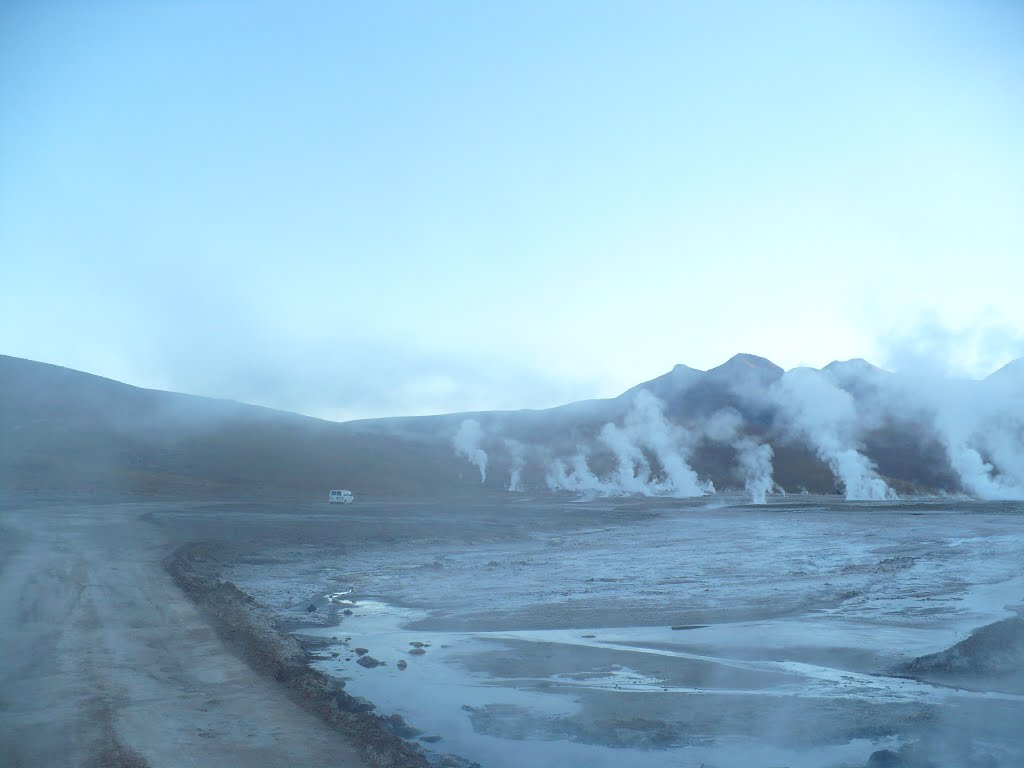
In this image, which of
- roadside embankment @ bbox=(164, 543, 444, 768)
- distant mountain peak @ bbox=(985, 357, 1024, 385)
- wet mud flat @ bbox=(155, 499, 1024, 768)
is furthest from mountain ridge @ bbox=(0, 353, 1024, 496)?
roadside embankment @ bbox=(164, 543, 444, 768)

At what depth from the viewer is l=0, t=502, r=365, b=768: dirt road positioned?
Result: 8367 millimetres

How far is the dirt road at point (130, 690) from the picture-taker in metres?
8.37

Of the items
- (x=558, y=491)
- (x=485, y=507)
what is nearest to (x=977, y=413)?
(x=558, y=491)

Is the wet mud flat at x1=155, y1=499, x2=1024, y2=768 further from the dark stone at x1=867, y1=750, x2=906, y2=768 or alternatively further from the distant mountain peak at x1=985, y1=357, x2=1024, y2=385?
the distant mountain peak at x1=985, y1=357, x2=1024, y2=385

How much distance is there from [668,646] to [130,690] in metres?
9.08

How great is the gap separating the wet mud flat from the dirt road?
5.24 ft

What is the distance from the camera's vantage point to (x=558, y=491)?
11594 cm

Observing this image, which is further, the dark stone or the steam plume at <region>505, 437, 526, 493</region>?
the steam plume at <region>505, 437, 526, 493</region>

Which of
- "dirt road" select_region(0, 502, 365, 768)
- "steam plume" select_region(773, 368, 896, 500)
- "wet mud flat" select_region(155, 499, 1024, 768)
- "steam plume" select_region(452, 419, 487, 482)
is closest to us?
"dirt road" select_region(0, 502, 365, 768)

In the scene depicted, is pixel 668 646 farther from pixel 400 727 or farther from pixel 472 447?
pixel 472 447

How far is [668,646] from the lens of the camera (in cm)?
1468

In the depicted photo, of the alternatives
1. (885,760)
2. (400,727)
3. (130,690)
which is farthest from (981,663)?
(130,690)

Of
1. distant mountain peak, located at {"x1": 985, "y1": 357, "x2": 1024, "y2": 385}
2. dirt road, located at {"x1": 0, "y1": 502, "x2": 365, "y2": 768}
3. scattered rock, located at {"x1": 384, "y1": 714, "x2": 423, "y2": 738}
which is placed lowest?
scattered rock, located at {"x1": 384, "y1": 714, "x2": 423, "y2": 738}

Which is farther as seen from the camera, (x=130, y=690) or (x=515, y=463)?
(x=515, y=463)
